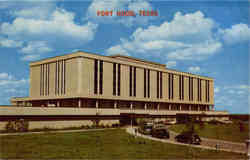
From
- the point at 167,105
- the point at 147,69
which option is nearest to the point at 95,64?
the point at 147,69

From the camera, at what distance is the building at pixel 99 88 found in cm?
6794

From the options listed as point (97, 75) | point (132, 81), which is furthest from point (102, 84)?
point (132, 81)

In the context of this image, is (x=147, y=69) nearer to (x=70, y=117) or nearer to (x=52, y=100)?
(x=52, y=100)

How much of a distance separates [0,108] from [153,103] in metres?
54.4

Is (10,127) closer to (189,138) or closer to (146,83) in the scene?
(189,138)

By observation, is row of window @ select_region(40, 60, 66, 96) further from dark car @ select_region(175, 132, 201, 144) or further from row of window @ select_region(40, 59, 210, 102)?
dark car @ select_region(175, 132, 201, 144)

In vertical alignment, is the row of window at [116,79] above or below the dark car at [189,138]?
above

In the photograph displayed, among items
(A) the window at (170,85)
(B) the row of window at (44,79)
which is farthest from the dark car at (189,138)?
(A) the window at (170,85)

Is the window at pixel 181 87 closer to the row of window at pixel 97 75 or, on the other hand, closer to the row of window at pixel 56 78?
the row of window at pixel 97 75

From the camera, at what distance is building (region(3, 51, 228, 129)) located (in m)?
67.9

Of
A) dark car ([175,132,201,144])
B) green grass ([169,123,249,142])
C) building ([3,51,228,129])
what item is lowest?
green grass ([169,123,249,142])

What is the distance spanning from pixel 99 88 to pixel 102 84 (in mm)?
1405

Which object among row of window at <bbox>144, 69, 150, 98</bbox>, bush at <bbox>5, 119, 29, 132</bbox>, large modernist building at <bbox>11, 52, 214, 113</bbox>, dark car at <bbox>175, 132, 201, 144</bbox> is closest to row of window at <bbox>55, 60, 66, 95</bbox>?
large modernist building at <bbox>11, 52, 214, 113</bbox>

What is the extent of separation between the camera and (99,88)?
236 feet
